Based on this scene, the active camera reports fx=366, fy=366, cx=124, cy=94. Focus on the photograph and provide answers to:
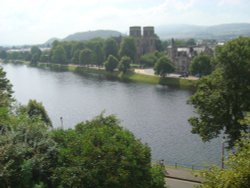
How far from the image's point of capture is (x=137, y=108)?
7119 cm

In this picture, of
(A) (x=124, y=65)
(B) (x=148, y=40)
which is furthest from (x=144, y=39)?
(A) (x=124, y=65)

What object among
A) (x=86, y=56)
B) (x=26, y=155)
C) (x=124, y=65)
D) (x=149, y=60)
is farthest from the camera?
(x=86, y=56)

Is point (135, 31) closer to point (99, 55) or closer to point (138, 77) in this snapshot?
point (99, 55)

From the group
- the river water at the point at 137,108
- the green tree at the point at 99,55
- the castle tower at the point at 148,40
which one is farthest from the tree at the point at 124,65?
the castle tower at the point at 148,40

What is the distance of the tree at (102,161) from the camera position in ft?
58.9

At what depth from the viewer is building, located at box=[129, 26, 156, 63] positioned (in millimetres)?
Answer: 161712

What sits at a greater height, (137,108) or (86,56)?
(86,56)

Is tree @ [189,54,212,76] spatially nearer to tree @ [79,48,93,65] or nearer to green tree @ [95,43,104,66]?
green tree @ [95,43,104,66]

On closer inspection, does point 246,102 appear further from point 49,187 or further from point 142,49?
point 142,49

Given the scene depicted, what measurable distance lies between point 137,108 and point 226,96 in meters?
41.3

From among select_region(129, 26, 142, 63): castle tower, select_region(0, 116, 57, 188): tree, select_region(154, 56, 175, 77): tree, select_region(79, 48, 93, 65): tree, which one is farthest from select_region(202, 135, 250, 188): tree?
select_region(129, 26, 142, 63): castle tower

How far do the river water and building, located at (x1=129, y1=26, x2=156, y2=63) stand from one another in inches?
1812

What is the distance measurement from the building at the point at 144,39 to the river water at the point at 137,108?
4601 cm

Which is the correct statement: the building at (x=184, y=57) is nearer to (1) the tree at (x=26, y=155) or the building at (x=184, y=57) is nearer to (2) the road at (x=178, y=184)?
(2) the road at (x=178, y=184)
